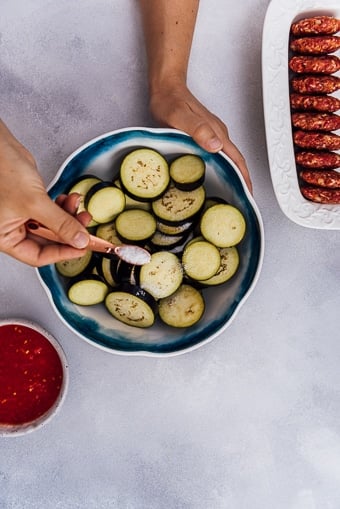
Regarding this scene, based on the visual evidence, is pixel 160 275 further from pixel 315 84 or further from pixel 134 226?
pixel 315 84

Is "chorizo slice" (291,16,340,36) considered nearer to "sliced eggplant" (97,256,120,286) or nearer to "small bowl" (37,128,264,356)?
"small bowl" (37,128,264,356)

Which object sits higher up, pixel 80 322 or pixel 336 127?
pixel 336 127

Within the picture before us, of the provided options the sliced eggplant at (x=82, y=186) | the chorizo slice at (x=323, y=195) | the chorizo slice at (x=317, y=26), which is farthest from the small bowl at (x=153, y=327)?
the chorizo slice at (x=317, y=26)

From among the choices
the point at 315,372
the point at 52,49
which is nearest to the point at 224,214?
the point at 315,372

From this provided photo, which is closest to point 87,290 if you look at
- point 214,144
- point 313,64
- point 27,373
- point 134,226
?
point 134,226

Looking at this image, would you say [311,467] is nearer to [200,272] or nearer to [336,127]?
[200,272]

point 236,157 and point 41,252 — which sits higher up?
point 236,157

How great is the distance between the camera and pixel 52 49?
1596 millimetres

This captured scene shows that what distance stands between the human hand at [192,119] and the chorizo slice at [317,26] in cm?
32

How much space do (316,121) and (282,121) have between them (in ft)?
0.30

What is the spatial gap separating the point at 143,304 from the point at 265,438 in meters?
0.55

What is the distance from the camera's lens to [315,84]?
152 centimetres

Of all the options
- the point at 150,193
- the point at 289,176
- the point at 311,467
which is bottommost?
the point at 311,467

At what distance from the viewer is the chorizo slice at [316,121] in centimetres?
151
